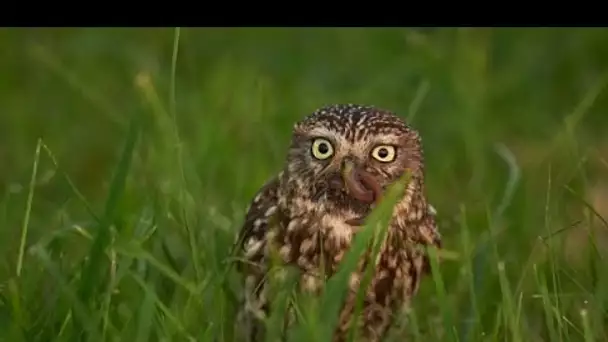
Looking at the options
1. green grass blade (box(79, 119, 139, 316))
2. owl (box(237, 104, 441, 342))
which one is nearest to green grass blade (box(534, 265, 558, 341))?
owl (box(237, 104, 441, 342))

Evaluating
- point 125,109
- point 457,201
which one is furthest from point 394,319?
point 125,109

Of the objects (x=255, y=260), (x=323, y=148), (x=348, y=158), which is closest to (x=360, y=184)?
(x=348, y=158)

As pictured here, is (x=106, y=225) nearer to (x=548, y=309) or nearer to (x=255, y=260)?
(x=255, y=260)

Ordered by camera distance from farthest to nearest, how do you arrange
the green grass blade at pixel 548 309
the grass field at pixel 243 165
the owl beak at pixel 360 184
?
the owl beak at pixel 360 184 < the grass field at pixel 243 165 < the green grass blade at pixel 548 309

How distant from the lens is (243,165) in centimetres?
648

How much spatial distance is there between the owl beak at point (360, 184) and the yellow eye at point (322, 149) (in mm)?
113

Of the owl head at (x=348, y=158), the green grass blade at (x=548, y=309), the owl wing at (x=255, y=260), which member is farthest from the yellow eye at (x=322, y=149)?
the green grass blade at (x=548, y=309)

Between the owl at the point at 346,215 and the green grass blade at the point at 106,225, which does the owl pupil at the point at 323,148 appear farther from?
the green grass blade at the point at 106,225

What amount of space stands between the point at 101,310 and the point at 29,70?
202 inches

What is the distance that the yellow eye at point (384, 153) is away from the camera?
4.69 m

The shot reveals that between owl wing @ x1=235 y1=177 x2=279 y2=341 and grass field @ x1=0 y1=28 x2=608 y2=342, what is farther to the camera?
owl wing @ x1=235 y1=177 x2=279 y2=341

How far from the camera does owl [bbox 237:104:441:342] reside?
465 cm

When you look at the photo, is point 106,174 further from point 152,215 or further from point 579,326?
point 579,326

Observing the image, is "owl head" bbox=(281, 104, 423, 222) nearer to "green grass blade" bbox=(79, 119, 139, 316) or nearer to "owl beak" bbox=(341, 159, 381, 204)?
"owl beak" bbox=(341, 159, 381, 204)
